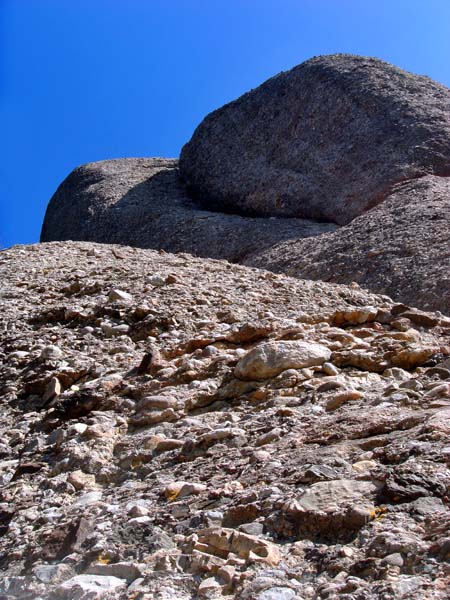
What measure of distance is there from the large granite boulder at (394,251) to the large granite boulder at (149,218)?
150cm

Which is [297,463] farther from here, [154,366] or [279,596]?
[154,366]

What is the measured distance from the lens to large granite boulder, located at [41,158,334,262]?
61.4ft

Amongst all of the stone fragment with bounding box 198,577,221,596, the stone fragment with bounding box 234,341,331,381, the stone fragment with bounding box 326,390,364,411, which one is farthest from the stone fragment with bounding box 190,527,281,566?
the stone fragment with bounding box 234,341,331,381

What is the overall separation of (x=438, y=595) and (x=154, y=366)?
3352mm

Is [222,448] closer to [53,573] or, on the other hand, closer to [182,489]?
[182,489]

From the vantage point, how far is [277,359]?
4906mm

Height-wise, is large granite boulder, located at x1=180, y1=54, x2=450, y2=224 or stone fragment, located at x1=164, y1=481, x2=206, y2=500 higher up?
large granite boulder, located at x1=180, y1=54, x2=450, y2=224

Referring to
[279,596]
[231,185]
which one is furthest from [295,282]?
[231,185]

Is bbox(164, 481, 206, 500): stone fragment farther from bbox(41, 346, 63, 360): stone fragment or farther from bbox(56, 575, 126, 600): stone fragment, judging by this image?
bbox(41, 346, 63, 360): stone fragment

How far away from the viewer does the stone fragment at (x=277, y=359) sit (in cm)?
488

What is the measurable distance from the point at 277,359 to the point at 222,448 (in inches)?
46.3

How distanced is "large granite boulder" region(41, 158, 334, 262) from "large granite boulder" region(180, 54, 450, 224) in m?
0.99

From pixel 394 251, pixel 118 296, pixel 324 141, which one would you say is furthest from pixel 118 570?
pixel 324 141

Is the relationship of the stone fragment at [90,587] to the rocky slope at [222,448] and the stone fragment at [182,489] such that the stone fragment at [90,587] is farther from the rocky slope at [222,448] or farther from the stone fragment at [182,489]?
the stone fragment at [182,489]
